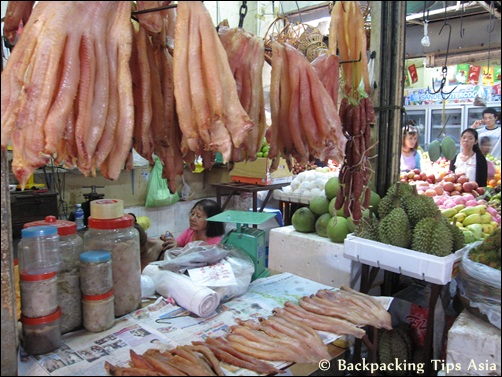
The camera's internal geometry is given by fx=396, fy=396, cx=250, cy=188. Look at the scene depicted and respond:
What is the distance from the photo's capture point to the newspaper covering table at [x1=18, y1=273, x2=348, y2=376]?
1.44 meters

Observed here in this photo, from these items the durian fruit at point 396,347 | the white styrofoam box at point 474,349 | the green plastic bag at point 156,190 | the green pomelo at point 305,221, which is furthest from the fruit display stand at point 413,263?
the green plastic bag at point 156,190

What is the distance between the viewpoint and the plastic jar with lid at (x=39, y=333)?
4.79 ft

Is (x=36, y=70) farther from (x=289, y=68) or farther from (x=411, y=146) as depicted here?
(x=411, y=146)

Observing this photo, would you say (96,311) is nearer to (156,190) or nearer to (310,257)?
(310,257)

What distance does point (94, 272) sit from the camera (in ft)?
5.25

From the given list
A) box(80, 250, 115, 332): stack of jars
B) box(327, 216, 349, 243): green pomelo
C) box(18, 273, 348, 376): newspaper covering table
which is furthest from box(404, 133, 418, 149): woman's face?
box(80, 250, 115, 332): stack of jars

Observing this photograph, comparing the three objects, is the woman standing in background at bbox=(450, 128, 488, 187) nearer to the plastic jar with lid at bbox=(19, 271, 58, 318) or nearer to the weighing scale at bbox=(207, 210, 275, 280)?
the weighing scale at bbox=(207, 210, 275, 280)

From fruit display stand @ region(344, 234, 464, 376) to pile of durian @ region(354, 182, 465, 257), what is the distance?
0.05 m

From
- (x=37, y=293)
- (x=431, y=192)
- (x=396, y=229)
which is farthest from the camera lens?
Result: (x=431, y=192)

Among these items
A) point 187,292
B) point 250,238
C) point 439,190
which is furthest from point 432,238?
point 439,190

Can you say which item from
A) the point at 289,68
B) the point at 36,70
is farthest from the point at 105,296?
the point at 289,68

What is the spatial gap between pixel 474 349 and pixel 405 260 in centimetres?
69

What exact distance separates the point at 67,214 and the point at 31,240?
4.09 m

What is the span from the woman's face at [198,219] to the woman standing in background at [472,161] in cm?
330
